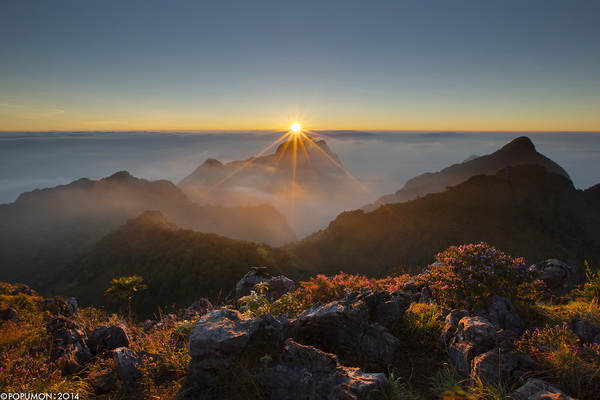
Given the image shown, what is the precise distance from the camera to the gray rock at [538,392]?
4.63 m

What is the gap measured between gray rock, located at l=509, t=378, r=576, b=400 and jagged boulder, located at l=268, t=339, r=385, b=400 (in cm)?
208

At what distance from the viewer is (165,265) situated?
82.8 metres

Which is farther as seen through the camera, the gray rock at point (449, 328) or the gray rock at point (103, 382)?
the gray rock at point (449, 328)

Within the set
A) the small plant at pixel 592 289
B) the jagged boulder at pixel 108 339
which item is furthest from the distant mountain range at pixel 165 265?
the small plant at pixel 592 289

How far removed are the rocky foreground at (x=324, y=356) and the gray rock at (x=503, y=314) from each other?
1.1 inches

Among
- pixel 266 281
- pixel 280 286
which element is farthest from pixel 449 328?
pixel 266 281

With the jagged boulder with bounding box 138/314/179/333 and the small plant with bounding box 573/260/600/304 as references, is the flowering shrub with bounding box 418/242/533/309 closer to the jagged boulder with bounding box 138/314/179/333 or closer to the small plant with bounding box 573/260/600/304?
the small plant with bounding box 573/260/600/304

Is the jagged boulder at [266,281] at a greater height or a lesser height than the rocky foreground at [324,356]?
lesser

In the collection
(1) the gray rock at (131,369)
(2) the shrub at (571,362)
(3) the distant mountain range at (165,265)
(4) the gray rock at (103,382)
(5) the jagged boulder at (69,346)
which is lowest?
(3) the distant mountain range at (165,265)

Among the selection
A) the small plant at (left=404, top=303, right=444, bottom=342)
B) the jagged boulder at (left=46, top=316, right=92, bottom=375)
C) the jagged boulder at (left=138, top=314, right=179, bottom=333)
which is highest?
the small plant at (left=404, top=303, right=444, bottom=342)

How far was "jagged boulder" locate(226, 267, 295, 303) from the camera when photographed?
17516 millimetres

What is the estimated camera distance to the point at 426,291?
1082cm

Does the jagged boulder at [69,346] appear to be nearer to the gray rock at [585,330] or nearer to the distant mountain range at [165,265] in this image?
the gray rock at [585,330]

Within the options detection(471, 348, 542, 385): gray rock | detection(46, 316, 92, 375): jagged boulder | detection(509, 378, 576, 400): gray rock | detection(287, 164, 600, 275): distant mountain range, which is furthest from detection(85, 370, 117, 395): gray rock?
detection(287, 164, 600, 275): distant mountain range
